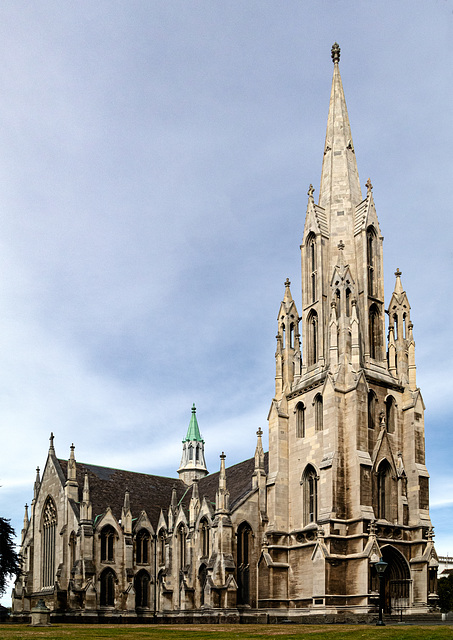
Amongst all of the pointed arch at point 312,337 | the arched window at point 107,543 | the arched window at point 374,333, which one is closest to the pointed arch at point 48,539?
the arched window at point 107,543

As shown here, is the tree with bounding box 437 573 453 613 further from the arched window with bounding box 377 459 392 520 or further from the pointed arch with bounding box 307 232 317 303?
the pointed arch with bounding box 307 232 317 303

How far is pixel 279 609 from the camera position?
43.9m

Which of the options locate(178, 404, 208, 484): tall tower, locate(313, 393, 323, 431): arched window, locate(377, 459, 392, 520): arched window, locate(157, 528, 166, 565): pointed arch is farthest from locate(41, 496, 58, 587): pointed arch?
locate(377, 459, 392, 520): arched window

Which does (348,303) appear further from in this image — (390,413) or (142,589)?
(142,589)

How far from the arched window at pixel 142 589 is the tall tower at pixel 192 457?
23.4 m

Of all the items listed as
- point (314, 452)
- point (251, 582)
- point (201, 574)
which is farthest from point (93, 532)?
point (314, 452)

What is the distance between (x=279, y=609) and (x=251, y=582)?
324 cm

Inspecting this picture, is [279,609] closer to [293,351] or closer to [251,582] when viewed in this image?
[251,582]

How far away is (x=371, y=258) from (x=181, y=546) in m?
26.0

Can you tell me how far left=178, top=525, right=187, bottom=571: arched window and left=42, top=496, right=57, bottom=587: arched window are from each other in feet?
37.9

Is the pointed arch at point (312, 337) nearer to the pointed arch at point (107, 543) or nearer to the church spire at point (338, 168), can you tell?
the church spire at point (338, 168)

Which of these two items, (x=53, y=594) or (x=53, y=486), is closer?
(x=53, y=594)

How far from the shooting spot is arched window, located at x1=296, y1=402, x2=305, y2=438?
47.1m

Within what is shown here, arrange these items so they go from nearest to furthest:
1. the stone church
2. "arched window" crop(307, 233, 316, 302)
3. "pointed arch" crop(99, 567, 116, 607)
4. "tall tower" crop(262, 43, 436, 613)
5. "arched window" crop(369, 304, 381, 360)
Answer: "tall tower" crop(262, 43, 436, 613), the stone church, "arched window" crop(369, 304, 381, 360), "arched window" crop(307, 233, 316, 302), "pointed arch" crop(99, 567, 116, 607)
